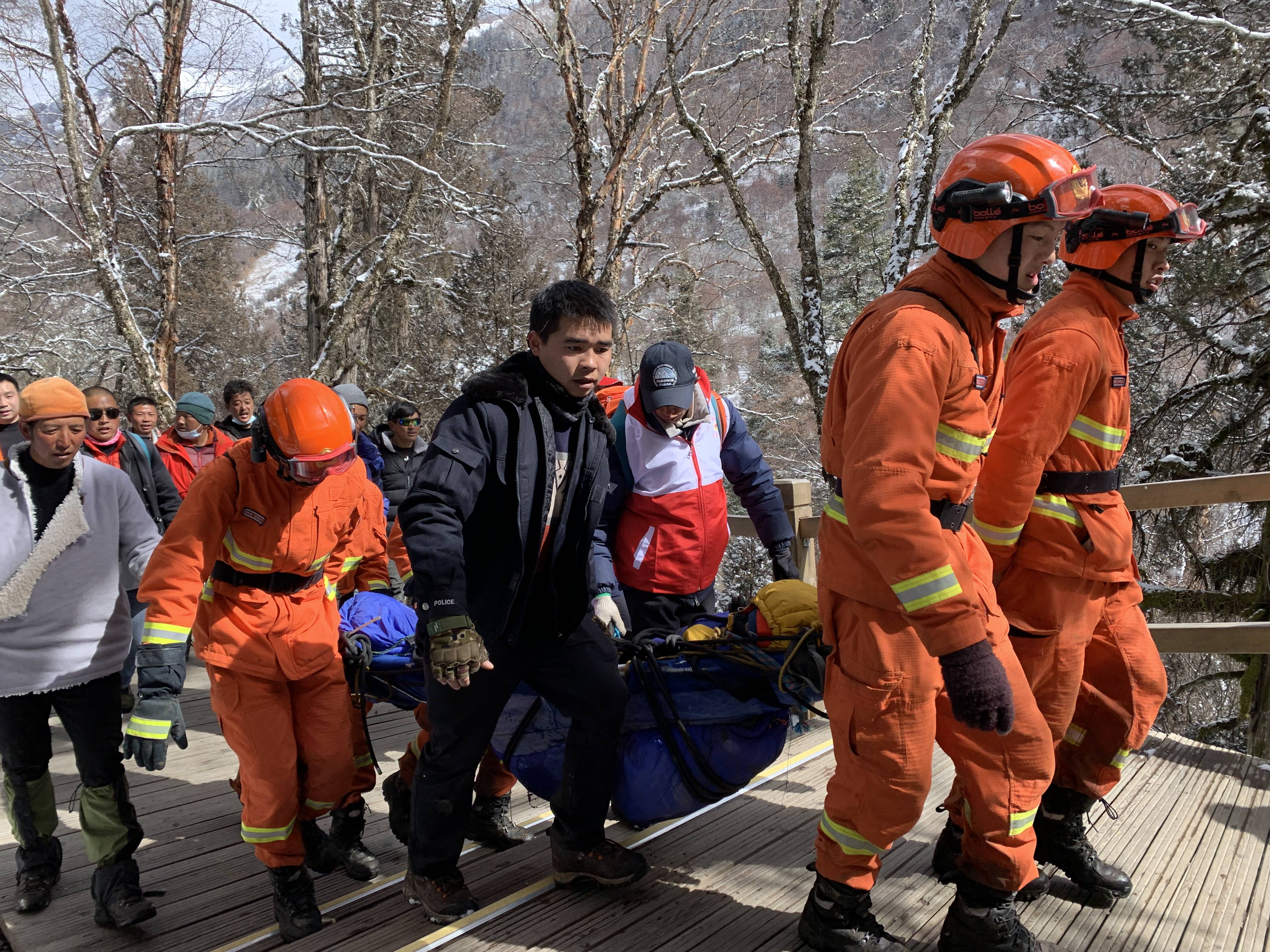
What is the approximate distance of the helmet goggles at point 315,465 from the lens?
3057 millimetres

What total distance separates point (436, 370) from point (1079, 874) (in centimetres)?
1796

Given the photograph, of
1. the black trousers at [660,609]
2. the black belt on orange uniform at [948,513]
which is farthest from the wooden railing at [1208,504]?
the black belt on orange uniform at [948,513]

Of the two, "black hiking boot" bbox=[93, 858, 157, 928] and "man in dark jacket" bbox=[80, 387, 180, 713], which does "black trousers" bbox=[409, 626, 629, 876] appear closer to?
"black hiking boot" bbox=[93, 858, 157, 928]

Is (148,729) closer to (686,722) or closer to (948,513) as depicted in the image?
(686,722)

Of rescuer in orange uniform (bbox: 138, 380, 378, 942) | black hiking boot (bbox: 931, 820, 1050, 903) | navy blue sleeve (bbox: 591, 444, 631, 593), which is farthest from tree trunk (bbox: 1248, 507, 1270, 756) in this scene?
rescuer in orange uniform (bbox: 138, 380, 378, 942)

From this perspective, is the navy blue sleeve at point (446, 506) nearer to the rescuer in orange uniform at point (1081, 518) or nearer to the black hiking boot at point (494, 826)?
the black hiking boot at point (494, 826)

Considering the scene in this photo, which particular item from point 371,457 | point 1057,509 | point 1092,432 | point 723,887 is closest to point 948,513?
point 1057,509

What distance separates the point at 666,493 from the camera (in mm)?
3650

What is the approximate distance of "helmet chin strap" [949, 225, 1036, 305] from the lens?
2199 mm

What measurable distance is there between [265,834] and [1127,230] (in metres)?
3.55

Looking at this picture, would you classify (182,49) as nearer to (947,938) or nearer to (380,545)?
(380,545)

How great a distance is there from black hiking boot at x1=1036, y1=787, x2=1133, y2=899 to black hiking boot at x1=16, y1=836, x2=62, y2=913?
370 cm

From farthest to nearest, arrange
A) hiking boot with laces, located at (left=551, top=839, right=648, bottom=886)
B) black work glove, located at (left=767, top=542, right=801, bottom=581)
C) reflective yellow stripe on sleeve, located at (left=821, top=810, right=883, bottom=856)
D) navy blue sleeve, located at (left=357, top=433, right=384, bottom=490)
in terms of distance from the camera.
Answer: navy blue sleeve, located at (left=357, top=433, right=384, bottom=490)
black work glove, located at (left=767, top=542, right=801, bottom=581)
hiking boot with laces, located at (left=551, top=839, right=648, bottom=886)
reflective yellow stripe on sleeve, located at (left=821, top=810, right=883, bottom=856)

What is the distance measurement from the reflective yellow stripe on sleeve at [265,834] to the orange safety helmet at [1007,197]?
9.50 ft
